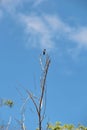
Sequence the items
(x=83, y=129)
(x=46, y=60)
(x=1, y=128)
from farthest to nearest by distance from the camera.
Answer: (x=83, y=129), (x=1, y=128), (x=46, y=60)

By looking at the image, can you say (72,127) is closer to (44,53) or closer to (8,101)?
(8,101)

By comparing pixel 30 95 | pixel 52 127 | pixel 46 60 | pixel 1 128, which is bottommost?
pixel 30 95

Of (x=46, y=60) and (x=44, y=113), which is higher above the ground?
(x=46, y=60)

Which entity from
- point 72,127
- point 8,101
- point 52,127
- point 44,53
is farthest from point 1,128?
point 72,127

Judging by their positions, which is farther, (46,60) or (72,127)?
(72,127)

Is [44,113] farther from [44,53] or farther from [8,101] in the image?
[8,101]

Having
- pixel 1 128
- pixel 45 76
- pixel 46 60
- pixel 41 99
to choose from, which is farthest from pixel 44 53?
pixel 1 128

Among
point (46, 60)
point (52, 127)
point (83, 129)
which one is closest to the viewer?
point (46, 60)

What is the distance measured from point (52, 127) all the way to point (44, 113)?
35.0 ft

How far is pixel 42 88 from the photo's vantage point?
338 cm

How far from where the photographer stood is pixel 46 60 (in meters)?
3.67

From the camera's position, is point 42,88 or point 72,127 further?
point 72,127

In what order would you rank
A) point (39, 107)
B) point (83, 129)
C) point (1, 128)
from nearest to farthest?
1. point (39, 107)
2. point (1, 128)
3. point (83, 129)

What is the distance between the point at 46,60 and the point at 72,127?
11551 mm
